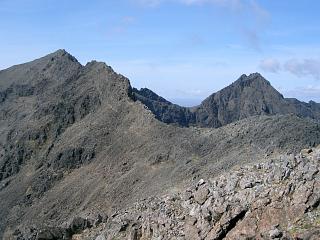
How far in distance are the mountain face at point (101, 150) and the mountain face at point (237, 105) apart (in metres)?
62.7

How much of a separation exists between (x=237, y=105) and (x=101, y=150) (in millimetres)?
102691

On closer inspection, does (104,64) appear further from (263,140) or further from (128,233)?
(128,233)

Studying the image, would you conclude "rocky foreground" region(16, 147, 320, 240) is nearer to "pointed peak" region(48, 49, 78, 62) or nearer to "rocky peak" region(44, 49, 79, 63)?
"rocky peak" region(44, 49, 79, 63)

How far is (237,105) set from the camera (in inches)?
7101

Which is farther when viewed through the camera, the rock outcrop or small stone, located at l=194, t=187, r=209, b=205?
small stone, located at l=194, t=187, r=209, b=205

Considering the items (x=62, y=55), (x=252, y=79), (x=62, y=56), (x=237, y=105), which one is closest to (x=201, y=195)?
(x=62, y=56)

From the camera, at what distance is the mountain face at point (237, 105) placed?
170625 millimetres

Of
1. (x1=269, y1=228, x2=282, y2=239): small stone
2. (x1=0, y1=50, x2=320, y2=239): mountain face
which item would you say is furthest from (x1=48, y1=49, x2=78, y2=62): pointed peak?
(x1=269, y1=228, x2=282, y2=239): small stone

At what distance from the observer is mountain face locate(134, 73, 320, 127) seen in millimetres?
170625

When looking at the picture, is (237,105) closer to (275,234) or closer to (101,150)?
(101,150)

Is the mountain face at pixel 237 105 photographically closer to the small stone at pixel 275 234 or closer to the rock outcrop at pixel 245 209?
the rock outcrop at pixel 245 209

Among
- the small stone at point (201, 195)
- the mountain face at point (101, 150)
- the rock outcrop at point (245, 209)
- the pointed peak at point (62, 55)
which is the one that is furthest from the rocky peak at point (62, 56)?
the small stone at point (201, 195)

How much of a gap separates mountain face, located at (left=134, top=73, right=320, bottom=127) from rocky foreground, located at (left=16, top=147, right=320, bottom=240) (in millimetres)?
125296

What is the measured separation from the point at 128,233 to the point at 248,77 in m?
155
